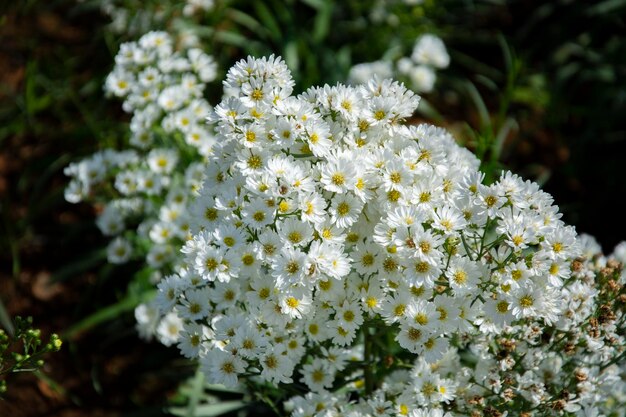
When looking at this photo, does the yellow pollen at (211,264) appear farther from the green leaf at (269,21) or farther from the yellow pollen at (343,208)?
the green leaf at (269,21)

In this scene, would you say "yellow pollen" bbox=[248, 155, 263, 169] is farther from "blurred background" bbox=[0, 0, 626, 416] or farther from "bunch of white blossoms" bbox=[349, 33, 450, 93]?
"bunch of white blossoms" bbox=[349, 33, 450, 93]

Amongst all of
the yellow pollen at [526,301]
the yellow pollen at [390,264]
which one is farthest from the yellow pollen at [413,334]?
the yellow pollen at [526,301]

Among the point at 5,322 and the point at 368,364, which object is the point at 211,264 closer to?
the point at 368,364

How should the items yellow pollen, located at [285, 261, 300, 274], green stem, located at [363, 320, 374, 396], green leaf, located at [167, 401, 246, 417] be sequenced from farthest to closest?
green leaf, located at [167, 401, 246, 417] < green stem, located at [363, 320, 374, 396] < yellow pollen, located at [285, 261, 300, 274]

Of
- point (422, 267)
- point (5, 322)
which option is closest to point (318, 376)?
point (422, 267)

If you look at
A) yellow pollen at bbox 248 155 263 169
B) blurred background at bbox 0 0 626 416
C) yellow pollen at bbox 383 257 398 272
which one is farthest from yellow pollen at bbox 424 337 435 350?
blurred background at bbox 0 0 626 416

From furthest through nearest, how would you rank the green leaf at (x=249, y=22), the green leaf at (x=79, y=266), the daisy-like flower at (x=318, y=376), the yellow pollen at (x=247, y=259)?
the green leaf at (x=249, y=22) < the green leaf at (x=79, y=266) < the daisy-like flower at (x=318, y=376) < the yellow pollen at (x=247, y=259)
